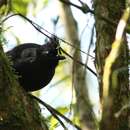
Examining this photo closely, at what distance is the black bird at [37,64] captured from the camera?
1890mm

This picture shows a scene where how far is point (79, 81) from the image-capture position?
7.51 ft

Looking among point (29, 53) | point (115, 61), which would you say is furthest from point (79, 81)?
point (115, 61)

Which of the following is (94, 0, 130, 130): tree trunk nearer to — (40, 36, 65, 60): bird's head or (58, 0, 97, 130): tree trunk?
(58, 0, 97, 130): tree trunk

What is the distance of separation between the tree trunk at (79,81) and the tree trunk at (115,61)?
9 cm

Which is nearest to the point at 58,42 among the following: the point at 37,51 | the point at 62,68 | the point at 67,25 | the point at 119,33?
the point at 37,51

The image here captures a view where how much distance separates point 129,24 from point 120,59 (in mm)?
122

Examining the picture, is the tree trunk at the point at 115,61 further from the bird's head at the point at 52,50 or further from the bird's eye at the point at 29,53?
the bird's eye at the point at 29,53

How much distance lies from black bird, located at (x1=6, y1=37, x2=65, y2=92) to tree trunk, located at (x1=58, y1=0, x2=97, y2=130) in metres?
0.09

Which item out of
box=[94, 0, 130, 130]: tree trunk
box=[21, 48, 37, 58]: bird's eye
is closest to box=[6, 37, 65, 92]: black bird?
box=[21, 48, 37, 58]: bird's eye

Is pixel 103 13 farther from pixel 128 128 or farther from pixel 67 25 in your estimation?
pixel 67 25

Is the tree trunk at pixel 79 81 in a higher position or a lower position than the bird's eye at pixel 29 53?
lower

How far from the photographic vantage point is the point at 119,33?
3.71 ft

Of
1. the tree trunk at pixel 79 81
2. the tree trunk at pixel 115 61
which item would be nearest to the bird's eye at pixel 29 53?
the tree trunk at pixel 79 81

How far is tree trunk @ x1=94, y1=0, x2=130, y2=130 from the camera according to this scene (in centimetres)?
136
